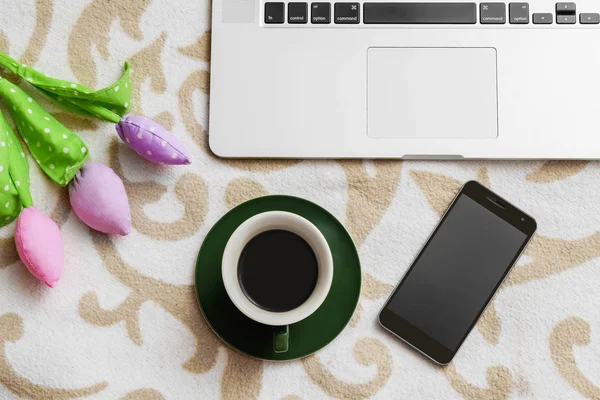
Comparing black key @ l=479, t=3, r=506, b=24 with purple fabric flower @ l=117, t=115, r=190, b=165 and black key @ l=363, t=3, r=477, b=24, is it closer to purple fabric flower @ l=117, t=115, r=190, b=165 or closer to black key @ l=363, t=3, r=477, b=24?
black key @ l=363, t=3, r=477, b=24

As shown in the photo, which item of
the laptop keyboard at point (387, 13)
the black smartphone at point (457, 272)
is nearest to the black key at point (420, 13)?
the laptop keyboard at point (387, 13)

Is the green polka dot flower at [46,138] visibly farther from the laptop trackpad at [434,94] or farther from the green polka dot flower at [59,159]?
the laptop trackpad at [434,94]

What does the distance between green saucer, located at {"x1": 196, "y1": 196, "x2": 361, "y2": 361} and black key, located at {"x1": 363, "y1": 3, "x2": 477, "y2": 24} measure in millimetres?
216

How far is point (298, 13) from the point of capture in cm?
68

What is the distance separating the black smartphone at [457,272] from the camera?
675 millimetres

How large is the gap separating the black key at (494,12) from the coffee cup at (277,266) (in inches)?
11.7

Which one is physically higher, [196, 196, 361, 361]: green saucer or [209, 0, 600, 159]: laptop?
[209, 0, 600, 159]: laptop

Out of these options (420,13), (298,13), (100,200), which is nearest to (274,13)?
(298,13)

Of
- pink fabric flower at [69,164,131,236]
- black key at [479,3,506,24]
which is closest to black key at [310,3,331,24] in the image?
black key at [479,3,506,24]

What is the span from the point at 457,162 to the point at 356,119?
123 millimetres

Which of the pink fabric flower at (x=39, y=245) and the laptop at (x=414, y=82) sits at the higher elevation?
the laptop at (x=414, y=82)

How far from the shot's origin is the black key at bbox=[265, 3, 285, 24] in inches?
26.9

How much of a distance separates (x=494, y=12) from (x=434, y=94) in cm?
11

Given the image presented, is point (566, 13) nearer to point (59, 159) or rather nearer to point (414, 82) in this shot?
point (414, 82)
